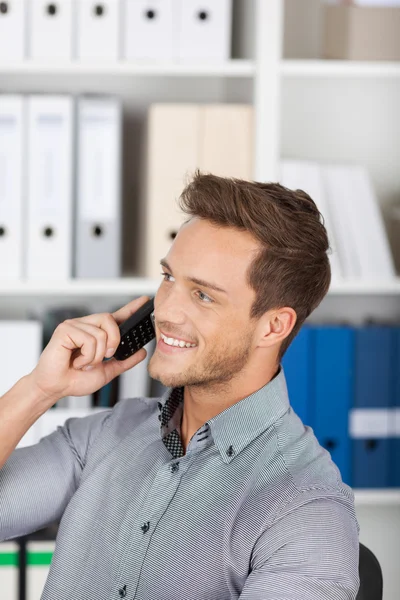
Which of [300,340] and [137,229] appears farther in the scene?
[137,229]

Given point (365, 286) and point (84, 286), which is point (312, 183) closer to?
point (365, 286)

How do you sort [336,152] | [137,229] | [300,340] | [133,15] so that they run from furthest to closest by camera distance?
1. [336,152]
2. [137,229]
3. [300,340]
4. [133,15]

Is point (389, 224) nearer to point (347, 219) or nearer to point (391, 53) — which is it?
point (347, 219)

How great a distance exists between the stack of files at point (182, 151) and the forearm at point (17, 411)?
79 centimetres

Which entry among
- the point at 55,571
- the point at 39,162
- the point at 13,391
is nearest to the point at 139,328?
the point at 13,391

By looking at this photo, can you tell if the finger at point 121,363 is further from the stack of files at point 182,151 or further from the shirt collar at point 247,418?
the stack of files at point 182,151

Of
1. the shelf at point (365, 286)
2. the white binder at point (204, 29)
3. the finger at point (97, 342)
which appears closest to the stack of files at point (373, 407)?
the shelf at point (365, 286)

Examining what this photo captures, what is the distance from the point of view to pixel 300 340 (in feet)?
7.13

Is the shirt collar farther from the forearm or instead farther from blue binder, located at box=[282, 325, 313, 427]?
blue binder, located at box=[282, 325, 313, 427]

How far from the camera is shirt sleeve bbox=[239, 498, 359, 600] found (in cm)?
101

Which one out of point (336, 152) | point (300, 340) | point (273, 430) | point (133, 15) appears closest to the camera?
point (273, 430)

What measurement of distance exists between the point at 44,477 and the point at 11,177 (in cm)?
89

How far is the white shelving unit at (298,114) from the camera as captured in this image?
211 cm

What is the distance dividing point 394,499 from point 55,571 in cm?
122
